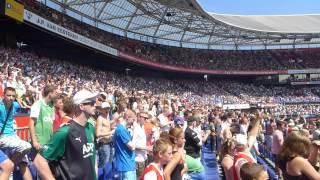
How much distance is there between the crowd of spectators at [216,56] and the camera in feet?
139

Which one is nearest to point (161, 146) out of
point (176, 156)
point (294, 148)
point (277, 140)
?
point (176, 156)

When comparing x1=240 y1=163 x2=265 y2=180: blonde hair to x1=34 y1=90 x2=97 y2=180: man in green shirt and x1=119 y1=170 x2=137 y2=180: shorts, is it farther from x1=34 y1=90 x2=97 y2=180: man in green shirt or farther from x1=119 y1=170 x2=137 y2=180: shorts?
x1=119 y1=170 x2=137 y2=180: shorts

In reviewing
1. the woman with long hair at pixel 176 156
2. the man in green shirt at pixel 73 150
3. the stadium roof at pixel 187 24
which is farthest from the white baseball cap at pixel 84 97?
the stadium roof at pixel 187 24

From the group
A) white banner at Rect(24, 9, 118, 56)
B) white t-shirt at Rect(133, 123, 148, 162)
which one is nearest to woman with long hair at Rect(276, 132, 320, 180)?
white t-shirt at Rect(133, 123, 148, 162)

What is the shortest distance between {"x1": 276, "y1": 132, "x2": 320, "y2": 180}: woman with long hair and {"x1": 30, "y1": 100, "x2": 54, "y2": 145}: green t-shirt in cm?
352

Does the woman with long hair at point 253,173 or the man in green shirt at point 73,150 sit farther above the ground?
the man in green shirt at point 73,150

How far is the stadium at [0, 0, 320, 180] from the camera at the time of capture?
4344 millimetres

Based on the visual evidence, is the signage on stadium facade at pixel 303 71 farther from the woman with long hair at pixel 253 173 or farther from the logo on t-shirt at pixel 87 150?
the logo on t-shirt at pixel 87 150

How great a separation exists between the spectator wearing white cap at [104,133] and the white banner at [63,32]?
1675 centimetres

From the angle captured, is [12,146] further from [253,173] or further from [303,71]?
[303,71]

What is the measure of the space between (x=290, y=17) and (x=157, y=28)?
19315 millimetres

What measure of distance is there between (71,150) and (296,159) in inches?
80.3

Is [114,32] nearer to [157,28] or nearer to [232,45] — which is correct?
[157,28]

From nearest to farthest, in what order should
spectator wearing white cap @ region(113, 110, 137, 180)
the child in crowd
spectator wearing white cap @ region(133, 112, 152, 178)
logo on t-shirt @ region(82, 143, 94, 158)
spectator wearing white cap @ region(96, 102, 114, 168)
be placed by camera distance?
logo on t-shirt @ region(82, 143, 94, 158) → the child in crowd → spectator wearing white cap @ region(113, 110, 137, 180) → spectator wearing white cap @ region(96, 102, 114, 168) → spectator wearing white cap @ region(133, 112, 152, 178)
